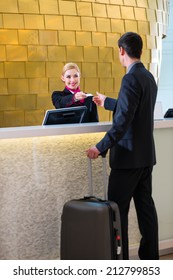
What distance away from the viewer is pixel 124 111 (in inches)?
203

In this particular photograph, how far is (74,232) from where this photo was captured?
5211 mm

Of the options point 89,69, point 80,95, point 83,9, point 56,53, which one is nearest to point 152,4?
point 83,9

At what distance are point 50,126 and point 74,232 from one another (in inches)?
35.0

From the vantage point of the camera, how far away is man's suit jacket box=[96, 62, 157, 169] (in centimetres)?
519

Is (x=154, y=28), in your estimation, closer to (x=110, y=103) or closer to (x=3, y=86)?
(x=3, y=86)

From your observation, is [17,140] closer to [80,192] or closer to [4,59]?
[80,192]

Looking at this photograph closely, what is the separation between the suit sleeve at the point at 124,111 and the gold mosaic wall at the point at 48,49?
2468 mm

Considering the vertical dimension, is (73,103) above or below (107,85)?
below

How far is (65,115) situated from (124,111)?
0.94m

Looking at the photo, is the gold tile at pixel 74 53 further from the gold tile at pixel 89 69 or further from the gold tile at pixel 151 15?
the gold tile at pixel 151 15

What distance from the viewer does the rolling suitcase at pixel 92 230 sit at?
5.08m

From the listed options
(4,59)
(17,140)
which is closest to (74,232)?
(17,140)

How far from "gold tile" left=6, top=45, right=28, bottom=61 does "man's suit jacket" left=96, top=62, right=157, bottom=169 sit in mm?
2324

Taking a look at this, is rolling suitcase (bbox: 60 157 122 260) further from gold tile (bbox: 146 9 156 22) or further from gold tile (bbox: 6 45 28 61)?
gold tile (bbox: 146 9 156 22)
